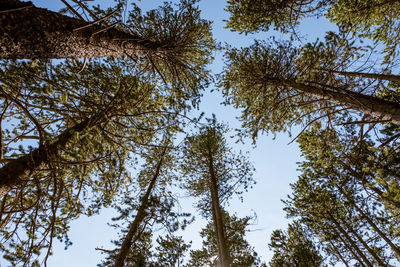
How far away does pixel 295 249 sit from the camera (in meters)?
8.29

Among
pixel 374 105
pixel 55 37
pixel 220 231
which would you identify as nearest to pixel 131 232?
pixel 220 231

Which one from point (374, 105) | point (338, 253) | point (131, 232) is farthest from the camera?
point (338, 253)

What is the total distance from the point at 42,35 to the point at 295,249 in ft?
36.4

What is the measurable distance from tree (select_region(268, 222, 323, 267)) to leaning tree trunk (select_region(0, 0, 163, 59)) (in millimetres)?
10590

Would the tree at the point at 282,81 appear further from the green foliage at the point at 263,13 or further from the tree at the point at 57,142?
the tree at the point at 57,142

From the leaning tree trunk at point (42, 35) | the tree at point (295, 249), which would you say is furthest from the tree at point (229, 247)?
the leaning tree trunk at point (42, 35)

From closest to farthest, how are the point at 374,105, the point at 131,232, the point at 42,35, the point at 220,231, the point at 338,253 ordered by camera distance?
the point at 42,35, the point at 374,105, the point at 131,232, the point at 220,231, the point at 338,253

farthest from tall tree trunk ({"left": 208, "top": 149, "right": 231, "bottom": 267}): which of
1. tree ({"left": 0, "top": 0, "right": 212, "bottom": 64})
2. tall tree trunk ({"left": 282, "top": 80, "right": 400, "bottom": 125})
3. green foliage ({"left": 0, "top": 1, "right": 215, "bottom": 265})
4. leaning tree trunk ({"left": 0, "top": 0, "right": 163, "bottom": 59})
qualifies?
leaning tree trunk ({"left": 0, "top": 0, "right": 163, "bottom": 59})

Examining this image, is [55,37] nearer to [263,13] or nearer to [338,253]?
[263,13]

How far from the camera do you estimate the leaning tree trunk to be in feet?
6.71

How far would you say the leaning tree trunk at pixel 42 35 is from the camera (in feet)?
6.71

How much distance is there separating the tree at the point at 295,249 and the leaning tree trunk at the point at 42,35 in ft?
34.7

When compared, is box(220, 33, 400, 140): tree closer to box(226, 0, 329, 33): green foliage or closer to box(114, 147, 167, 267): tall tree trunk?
box(226, 0, 329, 33): green foliage

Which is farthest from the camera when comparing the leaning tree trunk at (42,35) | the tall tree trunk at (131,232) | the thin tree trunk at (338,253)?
the thin tree trunk at (338,253)
